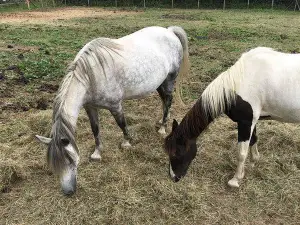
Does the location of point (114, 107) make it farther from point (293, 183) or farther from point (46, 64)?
point (46, 64)

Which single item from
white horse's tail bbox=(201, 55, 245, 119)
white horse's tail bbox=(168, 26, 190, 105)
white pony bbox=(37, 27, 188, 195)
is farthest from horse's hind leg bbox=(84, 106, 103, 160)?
white horse's tail bbox=(168, 26, 190, 105)

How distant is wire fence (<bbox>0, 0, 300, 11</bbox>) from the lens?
21266 mm

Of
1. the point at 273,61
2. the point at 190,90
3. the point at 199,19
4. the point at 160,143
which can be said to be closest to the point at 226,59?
the point at 190,90

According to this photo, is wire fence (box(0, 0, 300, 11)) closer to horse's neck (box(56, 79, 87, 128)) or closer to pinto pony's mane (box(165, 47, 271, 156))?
pinto pony's mane (box(165, 47, 271, 156))

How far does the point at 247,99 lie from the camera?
3.21 metres

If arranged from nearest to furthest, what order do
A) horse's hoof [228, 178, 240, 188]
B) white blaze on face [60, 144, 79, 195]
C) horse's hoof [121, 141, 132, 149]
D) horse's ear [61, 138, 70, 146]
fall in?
horse's ear [61, 138, 70, 146] < white blaze on face [60, 144, 79, 195] < horse's hoof [228, 178, 240, 188] < horse's hoof [121, 141, 132, 149]

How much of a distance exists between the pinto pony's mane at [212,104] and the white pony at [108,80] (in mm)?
981

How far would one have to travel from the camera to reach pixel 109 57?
147 inches

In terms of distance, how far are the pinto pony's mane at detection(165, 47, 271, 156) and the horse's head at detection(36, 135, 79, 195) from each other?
1.00 metres

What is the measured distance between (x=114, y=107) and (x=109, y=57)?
62 cm

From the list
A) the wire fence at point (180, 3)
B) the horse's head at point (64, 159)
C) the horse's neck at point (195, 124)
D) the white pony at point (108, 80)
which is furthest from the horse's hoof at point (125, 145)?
the wire fence at point (180, 3)

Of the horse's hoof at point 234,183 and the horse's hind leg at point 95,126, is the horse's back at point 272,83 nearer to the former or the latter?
the horse's hoof at point 234,183

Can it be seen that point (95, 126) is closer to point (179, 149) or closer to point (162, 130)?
point (162, 130)

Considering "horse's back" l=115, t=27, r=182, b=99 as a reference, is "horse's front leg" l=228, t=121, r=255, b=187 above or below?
below
